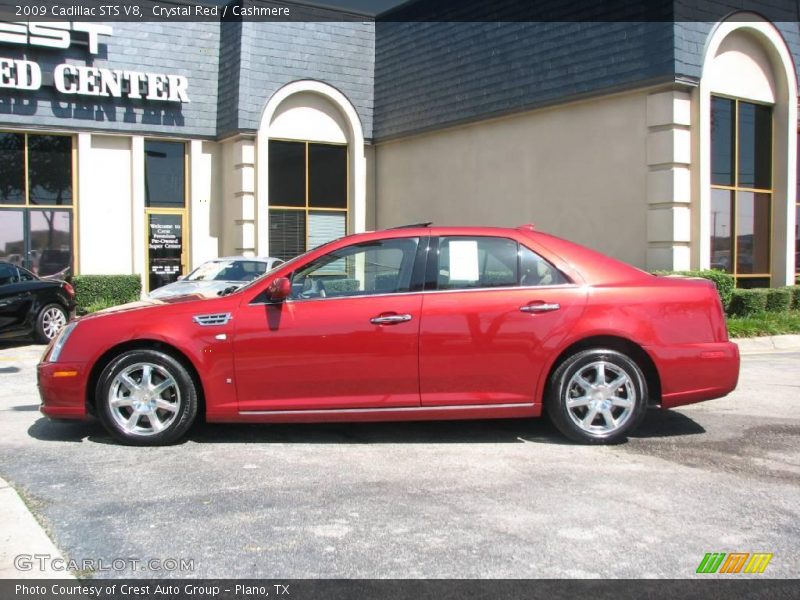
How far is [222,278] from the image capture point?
12.5 metres

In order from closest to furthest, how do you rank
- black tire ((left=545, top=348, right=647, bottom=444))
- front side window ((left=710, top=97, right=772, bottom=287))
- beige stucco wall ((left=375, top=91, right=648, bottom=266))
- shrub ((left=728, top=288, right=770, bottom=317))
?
1. black tire ((left=545, top=348, right=647, bottom=444))
2. shrub ((left=728, top=288, right=770, bottom=317))
3. beige stucco wall ((left=375, top=91, right=648, bottom=266))
4. front side window ((left=710, top=97, right=772, bottom=287))

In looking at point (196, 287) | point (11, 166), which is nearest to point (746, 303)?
point (196, 287)

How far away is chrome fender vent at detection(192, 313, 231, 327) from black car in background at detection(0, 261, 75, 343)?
6975mm

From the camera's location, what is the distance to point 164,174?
57.5ft

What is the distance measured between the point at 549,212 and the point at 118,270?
30.7 ft

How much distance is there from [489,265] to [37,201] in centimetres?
1352

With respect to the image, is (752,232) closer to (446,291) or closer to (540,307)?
(540,307)

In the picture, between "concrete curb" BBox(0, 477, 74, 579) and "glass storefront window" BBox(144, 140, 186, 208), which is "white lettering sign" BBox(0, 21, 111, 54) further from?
"concrete curb" BBox(0, 477, 74, 579)

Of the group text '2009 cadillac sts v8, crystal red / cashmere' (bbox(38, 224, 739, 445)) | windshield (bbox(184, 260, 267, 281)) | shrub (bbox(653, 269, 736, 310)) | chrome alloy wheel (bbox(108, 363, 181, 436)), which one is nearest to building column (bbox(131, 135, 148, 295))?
windshield (bbox(184, 260, 267, 281))

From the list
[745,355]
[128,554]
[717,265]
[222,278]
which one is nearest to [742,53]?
[717,265]

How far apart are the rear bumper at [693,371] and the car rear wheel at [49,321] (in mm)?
9409

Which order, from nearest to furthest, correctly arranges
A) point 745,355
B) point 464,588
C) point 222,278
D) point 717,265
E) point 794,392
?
point 464,588
point 794,392
point 745,355
point 222,278
point 717,265

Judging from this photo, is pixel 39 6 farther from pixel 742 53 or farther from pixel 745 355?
pixel 745 355

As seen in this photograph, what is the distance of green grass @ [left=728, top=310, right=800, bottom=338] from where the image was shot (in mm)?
11977
